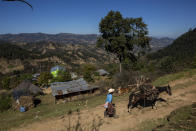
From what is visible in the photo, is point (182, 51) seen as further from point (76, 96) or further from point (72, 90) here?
point (72, 90)

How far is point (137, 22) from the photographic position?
16781mm

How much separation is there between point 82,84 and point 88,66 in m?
30.4

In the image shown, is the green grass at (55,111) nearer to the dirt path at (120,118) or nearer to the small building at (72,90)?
the dirt path at (120,118)

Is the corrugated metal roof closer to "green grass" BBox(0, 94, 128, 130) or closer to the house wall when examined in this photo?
the house wall

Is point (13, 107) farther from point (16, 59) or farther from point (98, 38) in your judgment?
point (16, 59)

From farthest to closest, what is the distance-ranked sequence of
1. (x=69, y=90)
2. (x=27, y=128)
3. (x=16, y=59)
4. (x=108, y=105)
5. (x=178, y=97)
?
(x=16, y=59), (x=69, y=90), (x=178, y=97), (x=27, y=128), (x=108, y=105)

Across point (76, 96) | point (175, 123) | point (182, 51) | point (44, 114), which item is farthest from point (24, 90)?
point (182, 51)

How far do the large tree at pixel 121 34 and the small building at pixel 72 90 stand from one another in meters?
7.10

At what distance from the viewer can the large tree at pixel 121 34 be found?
16.7m

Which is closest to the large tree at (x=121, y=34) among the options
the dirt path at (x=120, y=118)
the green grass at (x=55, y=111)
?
the green grass at (x=55, y=111)

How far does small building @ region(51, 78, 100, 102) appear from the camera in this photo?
1994 centimetres

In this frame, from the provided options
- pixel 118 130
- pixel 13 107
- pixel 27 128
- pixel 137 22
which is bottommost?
pixel 13 107

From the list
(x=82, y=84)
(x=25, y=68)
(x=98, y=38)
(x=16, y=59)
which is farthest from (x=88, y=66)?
(x=16, y=59)

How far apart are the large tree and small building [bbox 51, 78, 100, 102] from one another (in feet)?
23.3
